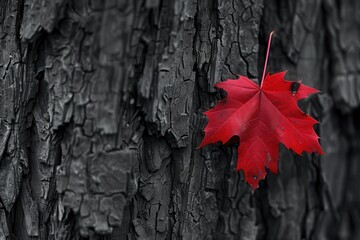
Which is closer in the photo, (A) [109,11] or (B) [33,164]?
(A) [109,11]

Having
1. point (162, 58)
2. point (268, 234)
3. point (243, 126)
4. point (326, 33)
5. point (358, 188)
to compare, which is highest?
point (326, 33)

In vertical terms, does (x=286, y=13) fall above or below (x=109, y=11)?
above

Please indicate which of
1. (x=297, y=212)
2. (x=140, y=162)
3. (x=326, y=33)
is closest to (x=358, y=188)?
(x=297, y=212)

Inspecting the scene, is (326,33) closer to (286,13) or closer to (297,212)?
(286,13)
